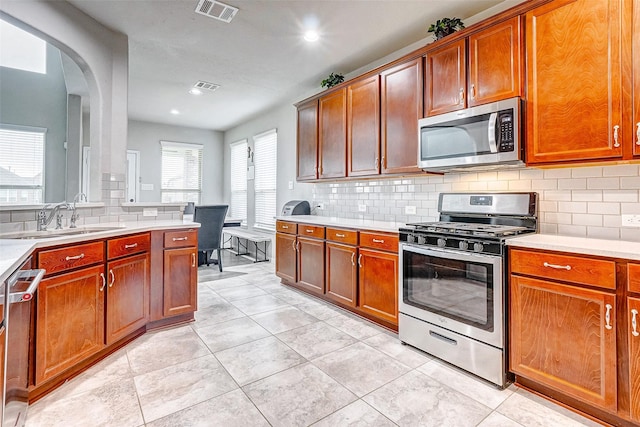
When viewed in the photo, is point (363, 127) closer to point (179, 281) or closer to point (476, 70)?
point (476, 70)

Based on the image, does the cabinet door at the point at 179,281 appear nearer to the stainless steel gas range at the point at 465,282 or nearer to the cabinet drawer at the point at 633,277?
the stainless steel gas range at the point at 465,282

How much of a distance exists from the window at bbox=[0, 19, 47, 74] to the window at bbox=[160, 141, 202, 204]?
2.55 meters

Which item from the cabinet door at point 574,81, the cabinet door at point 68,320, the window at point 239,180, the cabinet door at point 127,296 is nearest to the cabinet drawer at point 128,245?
the cabinet door at point 127,296

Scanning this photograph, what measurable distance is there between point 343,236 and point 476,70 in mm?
1777

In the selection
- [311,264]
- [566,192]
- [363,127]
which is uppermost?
[363,127]

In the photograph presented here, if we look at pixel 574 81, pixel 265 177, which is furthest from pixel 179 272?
pixel 265 177

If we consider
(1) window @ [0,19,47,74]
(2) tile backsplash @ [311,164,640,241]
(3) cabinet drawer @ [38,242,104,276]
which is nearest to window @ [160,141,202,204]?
(1) window @ [0,19,47,74]

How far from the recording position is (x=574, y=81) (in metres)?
1.94

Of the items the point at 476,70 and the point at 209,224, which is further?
the point at 209,224

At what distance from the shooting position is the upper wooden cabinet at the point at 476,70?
222 cm

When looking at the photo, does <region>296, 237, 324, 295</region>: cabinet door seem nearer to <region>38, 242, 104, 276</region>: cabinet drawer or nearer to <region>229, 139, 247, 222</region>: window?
→ <region>38, 242, 104, 276</region>: cabinet drawer

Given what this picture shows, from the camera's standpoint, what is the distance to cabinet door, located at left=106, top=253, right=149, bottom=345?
2.33m

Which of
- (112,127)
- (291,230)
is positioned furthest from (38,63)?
(291,230)

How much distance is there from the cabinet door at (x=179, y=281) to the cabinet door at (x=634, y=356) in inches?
118
